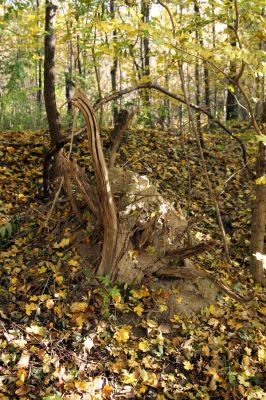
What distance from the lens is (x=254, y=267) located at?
15.6 feet

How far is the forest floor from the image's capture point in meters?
3.13

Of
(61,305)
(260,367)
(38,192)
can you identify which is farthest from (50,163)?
(260,367)

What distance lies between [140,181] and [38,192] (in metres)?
1.79

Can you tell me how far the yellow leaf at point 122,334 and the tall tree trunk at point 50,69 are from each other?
8.59 feet

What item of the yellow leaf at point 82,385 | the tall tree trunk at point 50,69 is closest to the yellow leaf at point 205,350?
the yellow leaf at point 82,385

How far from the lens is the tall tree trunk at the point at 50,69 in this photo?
4879mm

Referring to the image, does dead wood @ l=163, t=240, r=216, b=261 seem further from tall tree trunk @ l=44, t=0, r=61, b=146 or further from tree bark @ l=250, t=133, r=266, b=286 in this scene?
tall tree trunk @ l=44, t=0, r=61, b=146

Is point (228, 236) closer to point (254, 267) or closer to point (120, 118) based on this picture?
point (254, 267)

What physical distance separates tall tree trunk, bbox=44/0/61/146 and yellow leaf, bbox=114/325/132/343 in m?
2.62

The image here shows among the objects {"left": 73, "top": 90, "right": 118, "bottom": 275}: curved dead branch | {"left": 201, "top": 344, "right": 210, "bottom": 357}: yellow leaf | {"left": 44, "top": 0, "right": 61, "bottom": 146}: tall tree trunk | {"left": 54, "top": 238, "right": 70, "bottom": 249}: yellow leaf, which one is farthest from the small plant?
{"left": 201, "top": 344, "right": 210, "bottom": 357}: yellow leaf

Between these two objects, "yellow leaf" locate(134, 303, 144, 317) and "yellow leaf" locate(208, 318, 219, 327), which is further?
"yellow leaf" locate(208, 318, 219, 327)

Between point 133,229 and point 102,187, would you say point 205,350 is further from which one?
point 102,187

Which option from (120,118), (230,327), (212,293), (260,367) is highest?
(120,118)

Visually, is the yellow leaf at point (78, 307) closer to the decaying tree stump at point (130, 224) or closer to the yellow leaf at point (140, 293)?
the decaying tree stump at point (130, 224)
